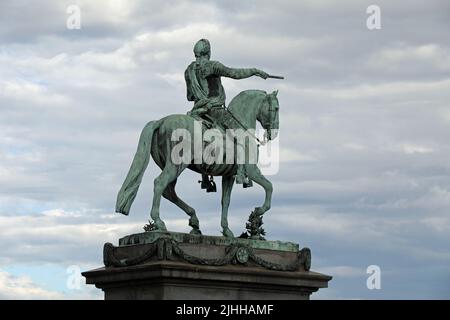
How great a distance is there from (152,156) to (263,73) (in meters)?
3.20

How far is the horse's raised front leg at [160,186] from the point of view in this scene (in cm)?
3180

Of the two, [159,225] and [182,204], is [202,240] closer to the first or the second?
[159,225]

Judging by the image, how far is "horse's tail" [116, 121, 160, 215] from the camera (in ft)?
105

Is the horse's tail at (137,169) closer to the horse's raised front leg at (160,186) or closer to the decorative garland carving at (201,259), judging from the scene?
the horse's raised front leg at (160,186)

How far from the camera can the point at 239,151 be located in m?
32.8

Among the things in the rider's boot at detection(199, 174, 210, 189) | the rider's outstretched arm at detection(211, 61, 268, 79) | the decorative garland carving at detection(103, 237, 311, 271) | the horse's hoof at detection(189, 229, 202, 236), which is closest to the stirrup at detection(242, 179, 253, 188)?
the rider's boot at detection(199, 174, 210, 189)

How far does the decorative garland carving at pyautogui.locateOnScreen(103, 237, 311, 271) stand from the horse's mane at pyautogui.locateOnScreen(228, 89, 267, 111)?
10.9 feet

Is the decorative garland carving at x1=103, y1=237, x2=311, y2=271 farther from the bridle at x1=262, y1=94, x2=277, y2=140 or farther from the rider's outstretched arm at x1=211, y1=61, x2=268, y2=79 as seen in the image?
the rider's outstretched arm at x1=211, y1=61, x2=268, y2=79

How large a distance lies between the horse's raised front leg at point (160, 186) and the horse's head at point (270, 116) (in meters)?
2.69

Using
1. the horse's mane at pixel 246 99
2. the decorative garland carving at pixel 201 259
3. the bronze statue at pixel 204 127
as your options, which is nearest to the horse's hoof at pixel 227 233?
the bronze statue at pixel 204 127

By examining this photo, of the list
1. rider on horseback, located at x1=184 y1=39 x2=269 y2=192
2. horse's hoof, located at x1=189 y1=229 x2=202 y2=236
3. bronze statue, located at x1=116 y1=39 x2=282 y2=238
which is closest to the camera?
bronze statue, located at x1=116 y1=39 x2=282 y2=238
